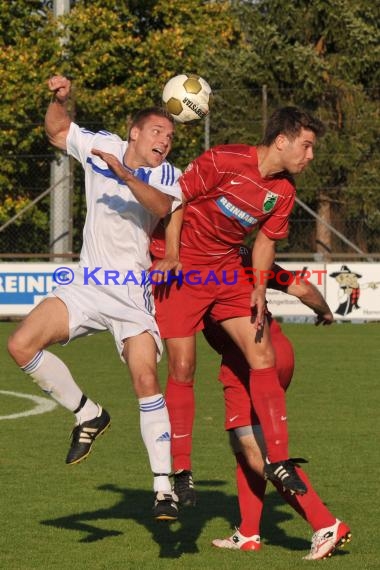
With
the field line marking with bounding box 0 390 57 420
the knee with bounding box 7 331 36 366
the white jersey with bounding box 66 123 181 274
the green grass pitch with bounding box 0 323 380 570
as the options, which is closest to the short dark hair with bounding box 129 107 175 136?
the white jersey with bounding box 66 123 181 274

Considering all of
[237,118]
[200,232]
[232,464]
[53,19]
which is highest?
[53,19]

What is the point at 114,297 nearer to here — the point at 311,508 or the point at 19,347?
the point at 19,347

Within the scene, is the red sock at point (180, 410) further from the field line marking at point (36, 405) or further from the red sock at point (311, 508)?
the field line marking at point (36, 405)

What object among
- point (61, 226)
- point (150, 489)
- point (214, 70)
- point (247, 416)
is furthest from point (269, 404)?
point (214, 70)

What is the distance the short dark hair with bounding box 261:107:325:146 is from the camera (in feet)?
23.9

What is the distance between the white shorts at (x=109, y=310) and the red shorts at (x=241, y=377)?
69 cm

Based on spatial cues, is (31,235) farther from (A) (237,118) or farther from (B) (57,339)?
(B) (57,339)

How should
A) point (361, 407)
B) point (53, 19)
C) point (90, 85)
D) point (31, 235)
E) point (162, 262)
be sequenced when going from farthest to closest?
1. point (90, 85)
2. point (53, 19)
3. point (31, 235)
4. point (361, 407)
5. point (162, 262)

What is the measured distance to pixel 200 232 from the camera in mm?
7641

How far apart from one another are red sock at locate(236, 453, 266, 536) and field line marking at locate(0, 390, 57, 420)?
569 centimetres

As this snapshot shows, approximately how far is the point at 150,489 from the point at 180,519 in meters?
1.01

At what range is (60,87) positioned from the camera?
7.39 m

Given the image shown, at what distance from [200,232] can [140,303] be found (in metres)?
0.57

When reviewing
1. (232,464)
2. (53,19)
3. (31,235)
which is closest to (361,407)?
(232,464)
